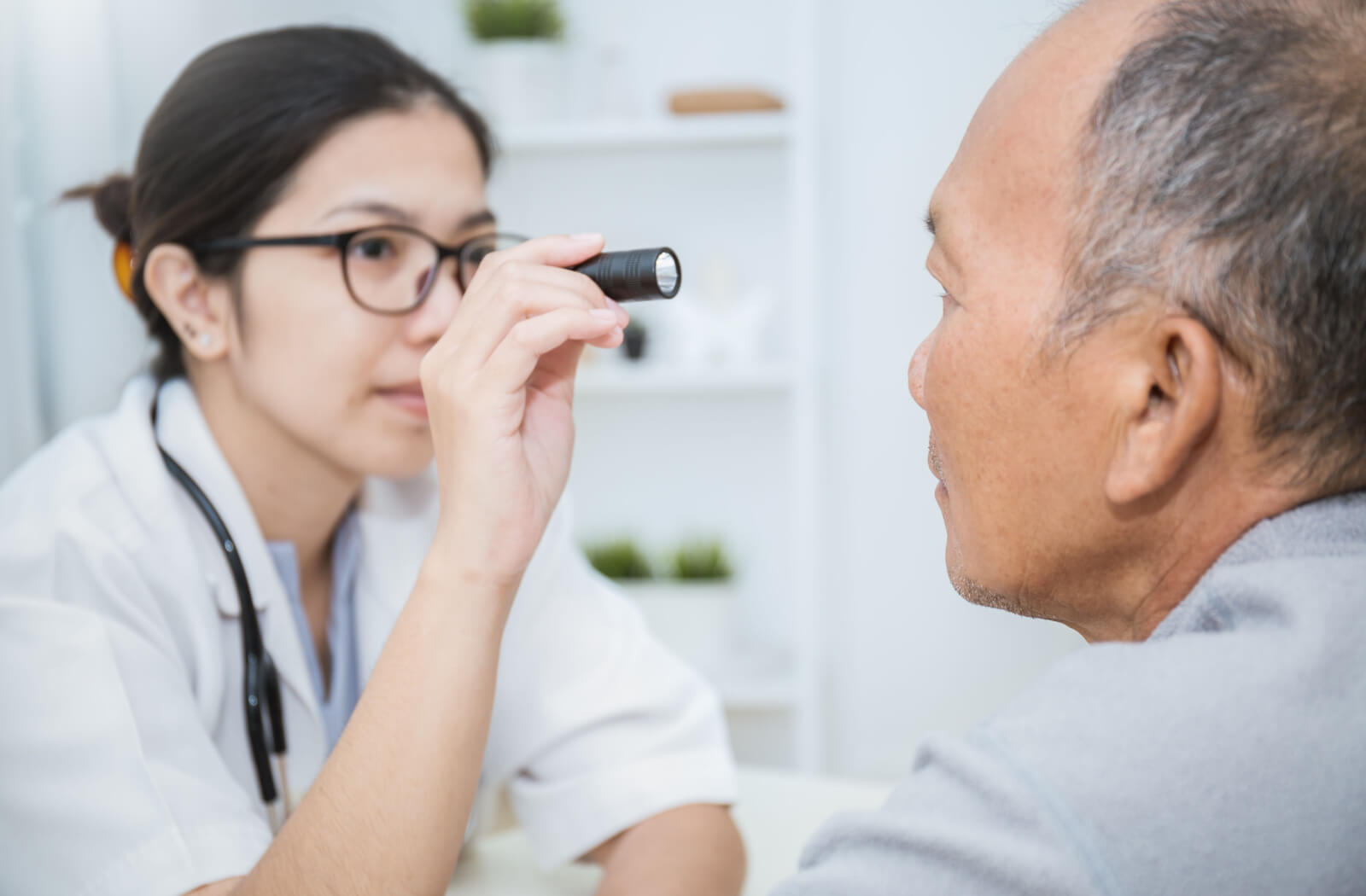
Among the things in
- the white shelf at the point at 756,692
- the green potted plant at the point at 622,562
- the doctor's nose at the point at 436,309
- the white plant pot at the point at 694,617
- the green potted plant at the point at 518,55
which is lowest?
the white shelf at the point at 756,692

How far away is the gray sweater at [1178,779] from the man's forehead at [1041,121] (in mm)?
257

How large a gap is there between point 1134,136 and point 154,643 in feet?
2.80

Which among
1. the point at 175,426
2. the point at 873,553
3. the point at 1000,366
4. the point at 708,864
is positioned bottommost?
the point at 873,553

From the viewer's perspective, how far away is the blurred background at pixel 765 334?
2.26m

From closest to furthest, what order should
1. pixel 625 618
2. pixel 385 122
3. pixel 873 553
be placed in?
1. pixel 385 122
2. pixel 625 618
3. pixel 873 553

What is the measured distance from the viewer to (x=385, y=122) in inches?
43.2

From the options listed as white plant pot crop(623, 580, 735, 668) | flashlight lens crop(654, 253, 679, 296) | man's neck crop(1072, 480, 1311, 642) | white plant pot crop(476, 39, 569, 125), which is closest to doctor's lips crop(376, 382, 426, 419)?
flashlight lens crop(654, 253, 679, 296)

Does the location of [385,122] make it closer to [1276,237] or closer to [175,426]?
[175,426]

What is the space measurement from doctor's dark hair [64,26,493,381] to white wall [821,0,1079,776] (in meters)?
1.41

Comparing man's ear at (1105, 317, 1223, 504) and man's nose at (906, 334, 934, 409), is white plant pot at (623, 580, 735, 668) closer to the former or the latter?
man's nose at (906, 334, 934, 409)

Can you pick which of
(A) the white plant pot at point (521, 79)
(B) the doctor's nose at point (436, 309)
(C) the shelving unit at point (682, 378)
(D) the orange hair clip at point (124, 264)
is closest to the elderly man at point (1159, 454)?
(B) the doctor's nose at point (436, 309)

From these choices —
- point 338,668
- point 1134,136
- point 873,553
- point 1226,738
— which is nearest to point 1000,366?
point 1134,136

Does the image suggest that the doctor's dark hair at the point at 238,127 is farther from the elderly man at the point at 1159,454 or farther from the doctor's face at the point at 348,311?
the elderly man at the point at 1159,454

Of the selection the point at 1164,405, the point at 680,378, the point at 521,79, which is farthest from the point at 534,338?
the point at 521,79
